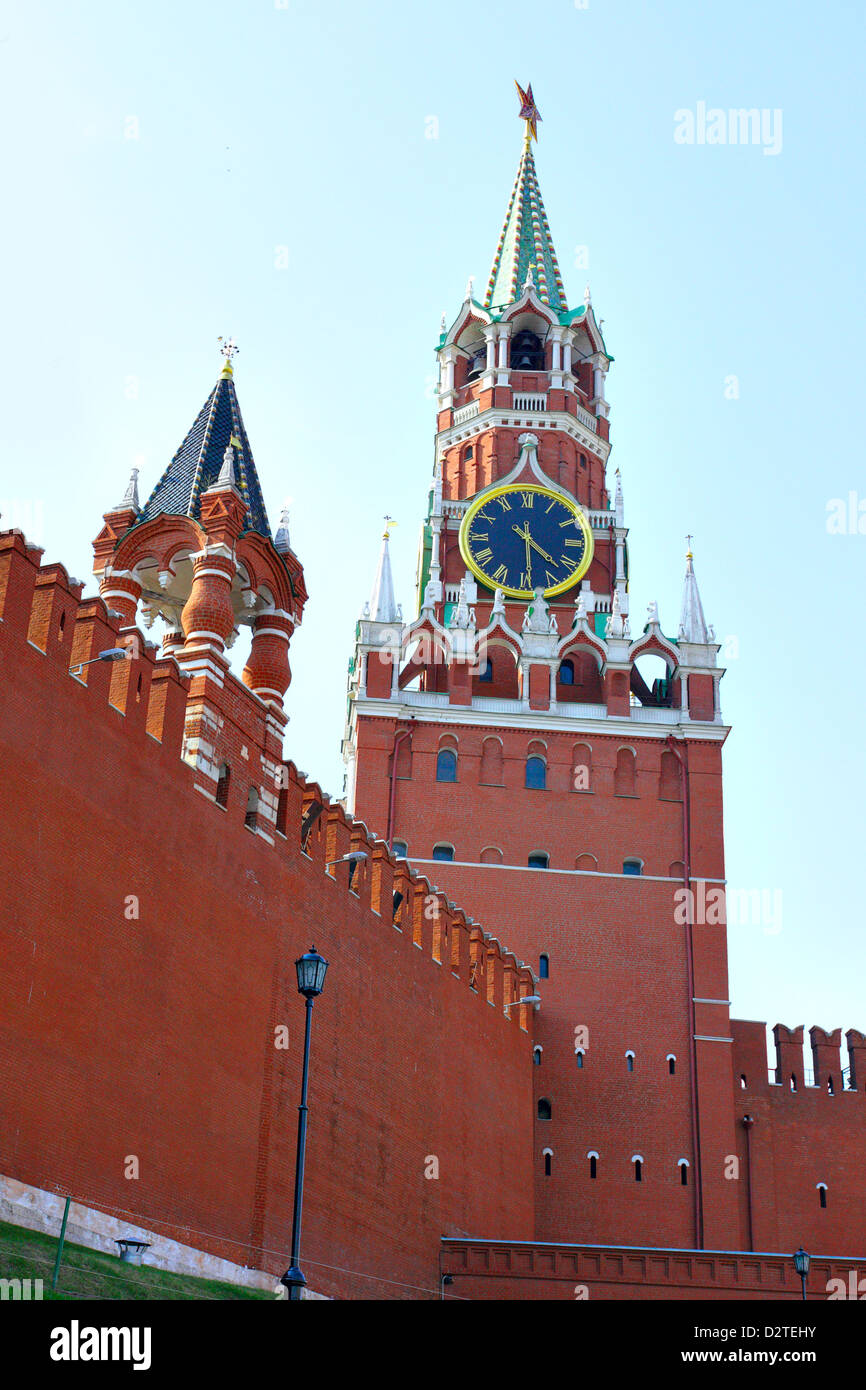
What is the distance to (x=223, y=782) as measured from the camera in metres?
23.1

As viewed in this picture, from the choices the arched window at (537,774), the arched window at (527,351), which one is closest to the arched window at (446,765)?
the arched window at (537,774)

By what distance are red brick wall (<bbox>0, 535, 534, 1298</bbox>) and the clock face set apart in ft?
50.6

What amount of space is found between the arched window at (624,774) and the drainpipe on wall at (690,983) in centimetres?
102

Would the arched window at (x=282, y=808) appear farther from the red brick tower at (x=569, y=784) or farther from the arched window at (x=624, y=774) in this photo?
the arched window at (x=624, y=774)

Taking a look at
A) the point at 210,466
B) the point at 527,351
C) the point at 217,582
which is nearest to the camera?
the point at 217,582

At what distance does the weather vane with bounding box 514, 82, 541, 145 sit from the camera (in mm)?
53781

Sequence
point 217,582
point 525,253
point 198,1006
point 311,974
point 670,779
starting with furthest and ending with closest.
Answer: point 525,253, point 670,779, point 217,582, point 198,1006, point 311,974

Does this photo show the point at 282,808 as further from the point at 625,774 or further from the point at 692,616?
the point at 692,616

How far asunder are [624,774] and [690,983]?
5.10 meters

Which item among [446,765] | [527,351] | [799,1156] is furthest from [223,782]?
[527,351]

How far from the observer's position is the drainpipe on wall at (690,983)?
34.9 metres

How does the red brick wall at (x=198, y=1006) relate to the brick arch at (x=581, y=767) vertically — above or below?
below

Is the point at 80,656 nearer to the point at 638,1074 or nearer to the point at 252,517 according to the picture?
the point at 252,517
